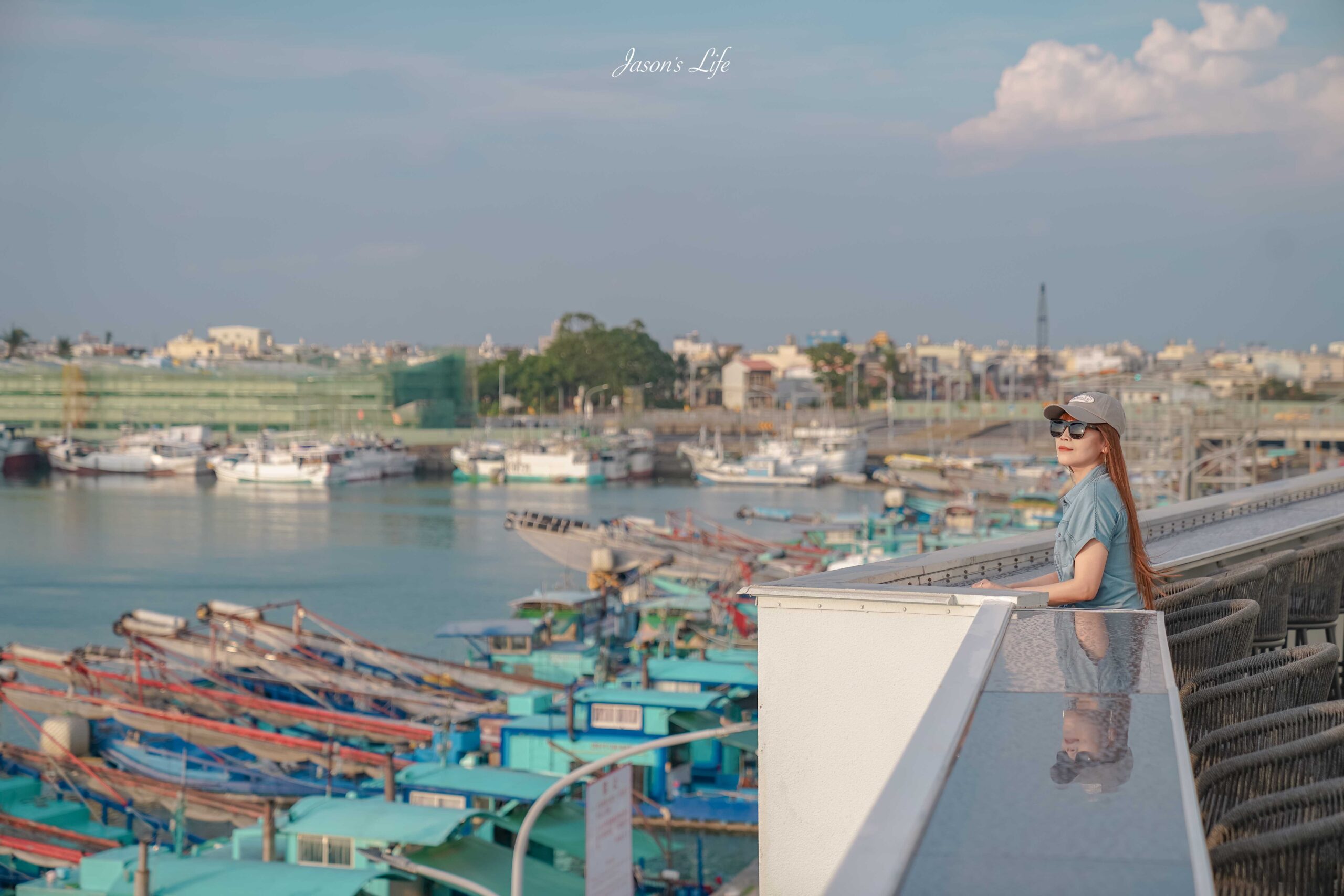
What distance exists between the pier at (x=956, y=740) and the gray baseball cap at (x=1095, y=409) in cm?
35

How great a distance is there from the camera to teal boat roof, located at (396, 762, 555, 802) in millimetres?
9773

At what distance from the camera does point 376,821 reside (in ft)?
27.9

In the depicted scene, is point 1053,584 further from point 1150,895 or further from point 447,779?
point 447,779

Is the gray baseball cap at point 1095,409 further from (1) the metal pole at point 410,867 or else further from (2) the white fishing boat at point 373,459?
(2) the white fishing boat at point 373,459

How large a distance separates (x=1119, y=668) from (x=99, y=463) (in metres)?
64.5

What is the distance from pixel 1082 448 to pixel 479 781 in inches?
326

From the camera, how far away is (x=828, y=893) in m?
1.07

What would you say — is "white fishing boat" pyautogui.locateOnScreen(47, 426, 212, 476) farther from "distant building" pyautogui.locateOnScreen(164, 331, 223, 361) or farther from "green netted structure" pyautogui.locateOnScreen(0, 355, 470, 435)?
"distant building" pyautogui.locateOnScreen(164, 331, 223, 361)

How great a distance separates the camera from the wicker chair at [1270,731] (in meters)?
1.77

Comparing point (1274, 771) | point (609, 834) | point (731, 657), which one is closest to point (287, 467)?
point (731, 657)

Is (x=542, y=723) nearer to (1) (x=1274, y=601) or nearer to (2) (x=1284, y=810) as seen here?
(1) (x=1274, y=601)

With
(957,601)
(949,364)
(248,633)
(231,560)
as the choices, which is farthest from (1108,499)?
(949,364)

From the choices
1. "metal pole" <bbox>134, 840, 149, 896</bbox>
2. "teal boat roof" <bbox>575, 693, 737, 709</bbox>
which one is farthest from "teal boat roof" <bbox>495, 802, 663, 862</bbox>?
"metal pole" <bbox>134, 840, 149, 896</bbox>

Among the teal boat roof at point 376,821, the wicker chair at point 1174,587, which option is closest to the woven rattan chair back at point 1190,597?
the wicker chair at point 1174,587
